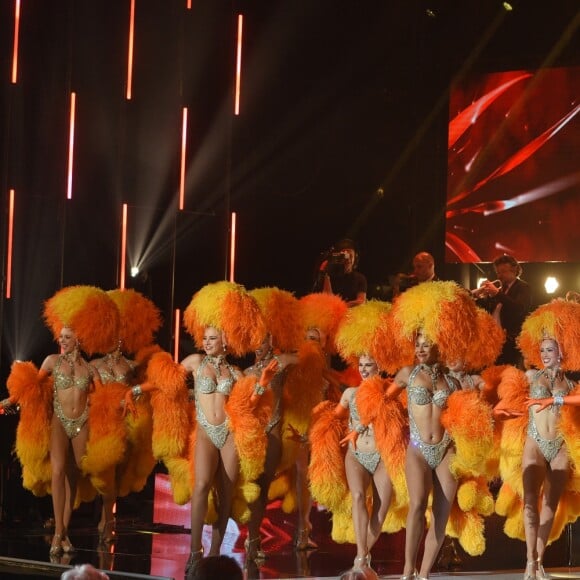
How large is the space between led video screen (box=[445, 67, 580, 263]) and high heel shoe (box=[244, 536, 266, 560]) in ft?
15.1

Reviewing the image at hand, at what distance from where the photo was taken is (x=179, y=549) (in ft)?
26.9

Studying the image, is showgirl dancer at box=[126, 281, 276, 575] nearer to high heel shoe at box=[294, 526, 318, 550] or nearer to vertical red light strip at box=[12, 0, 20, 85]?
high heel shoe at box=[294, 526, 318, 550]

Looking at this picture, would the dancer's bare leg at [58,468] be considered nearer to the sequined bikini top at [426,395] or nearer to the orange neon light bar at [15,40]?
the sequined bikini top at [426,395]

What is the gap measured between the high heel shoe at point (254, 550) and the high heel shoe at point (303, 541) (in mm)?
513

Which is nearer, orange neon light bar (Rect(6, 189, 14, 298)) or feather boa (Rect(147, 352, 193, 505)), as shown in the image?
feather boa (Rect(147, 352, 193, 505))

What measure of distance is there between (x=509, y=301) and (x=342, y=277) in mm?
1364

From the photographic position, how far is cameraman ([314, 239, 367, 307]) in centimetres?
933

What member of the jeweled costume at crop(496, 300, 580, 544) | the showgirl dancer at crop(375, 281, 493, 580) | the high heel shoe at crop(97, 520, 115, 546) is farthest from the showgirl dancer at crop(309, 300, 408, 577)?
the high heel shoe at crop(97, 520, 115, 546)

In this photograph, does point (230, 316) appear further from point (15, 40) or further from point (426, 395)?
point (15, 40)

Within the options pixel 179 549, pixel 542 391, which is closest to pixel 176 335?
pixel 179 549

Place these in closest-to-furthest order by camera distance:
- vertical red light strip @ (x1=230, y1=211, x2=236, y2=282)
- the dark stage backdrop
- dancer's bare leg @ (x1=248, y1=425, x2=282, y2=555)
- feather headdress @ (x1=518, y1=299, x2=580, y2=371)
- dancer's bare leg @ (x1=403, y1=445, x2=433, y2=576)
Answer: dancer's bare leg @ (x1=403, y1=445, x2=433, y2=576), feather headdress @ (x1=518, y1=299, x2=580, y2=371), dancer's bare leg @ (x1=248, y1=425, x2=282, y2=555), the dark stage backdrop, vertical red light strip @ (x1=230, y1=211, x2=236, y2=282)

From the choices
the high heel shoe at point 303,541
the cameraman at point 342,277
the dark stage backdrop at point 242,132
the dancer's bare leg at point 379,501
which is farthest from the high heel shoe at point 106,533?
the cameraman at point 342,277

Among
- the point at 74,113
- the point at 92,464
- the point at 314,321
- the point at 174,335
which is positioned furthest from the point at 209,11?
the point at 92,464

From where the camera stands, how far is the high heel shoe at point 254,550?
7.49m
